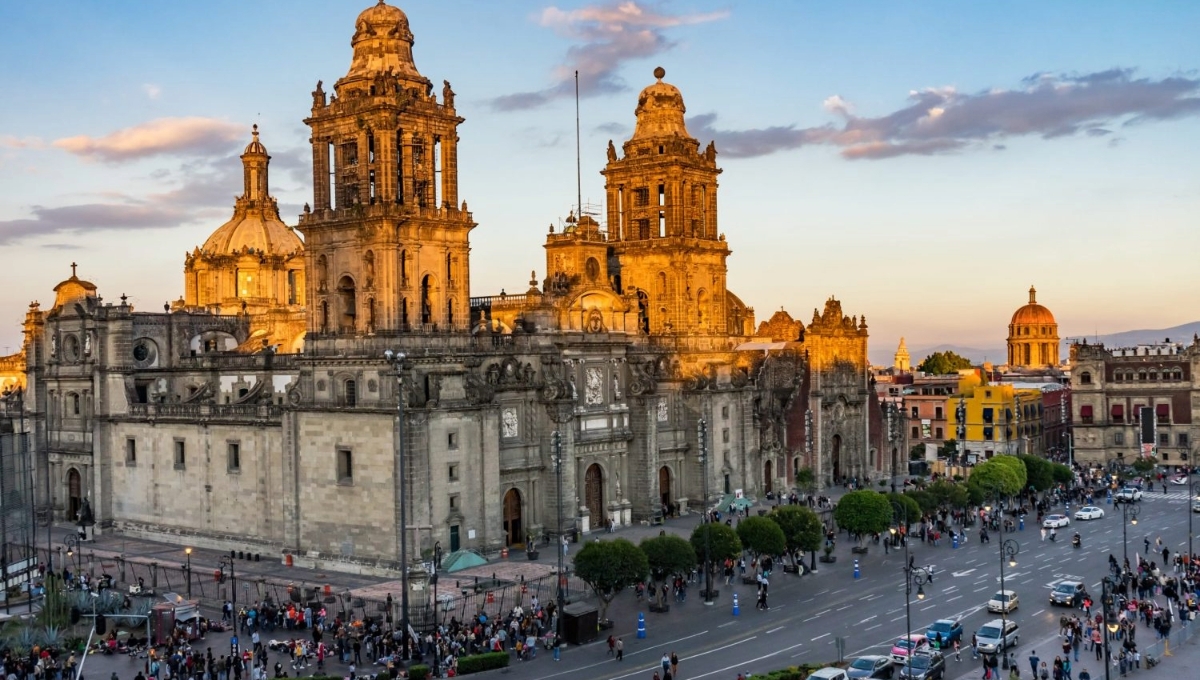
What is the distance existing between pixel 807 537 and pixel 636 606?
10447mm

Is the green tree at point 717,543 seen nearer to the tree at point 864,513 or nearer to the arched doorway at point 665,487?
the tree at point 864,513

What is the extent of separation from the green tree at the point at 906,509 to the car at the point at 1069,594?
11.7m

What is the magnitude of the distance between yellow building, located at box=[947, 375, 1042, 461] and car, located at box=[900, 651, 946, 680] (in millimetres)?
72968

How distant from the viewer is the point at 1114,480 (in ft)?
328

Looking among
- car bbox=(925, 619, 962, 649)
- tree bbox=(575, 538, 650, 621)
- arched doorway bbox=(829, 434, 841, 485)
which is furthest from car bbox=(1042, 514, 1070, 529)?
tree bbox=(575, 538, 650, 621)

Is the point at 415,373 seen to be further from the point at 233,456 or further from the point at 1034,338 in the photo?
the point at 1034,338

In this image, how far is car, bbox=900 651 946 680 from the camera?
4366cm

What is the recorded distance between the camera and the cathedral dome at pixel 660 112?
92562 mm

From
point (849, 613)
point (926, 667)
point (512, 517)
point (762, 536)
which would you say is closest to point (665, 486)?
point (512, 517)

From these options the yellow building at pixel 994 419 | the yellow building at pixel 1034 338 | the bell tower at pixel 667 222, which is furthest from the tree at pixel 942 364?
the bell tower at pixel 667 222

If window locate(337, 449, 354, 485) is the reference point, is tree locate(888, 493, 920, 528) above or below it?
below

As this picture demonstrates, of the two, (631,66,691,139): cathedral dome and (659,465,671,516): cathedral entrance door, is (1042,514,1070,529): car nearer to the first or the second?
(659,465,671,516): cathedral entrance door

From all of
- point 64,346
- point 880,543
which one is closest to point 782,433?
point 880,543

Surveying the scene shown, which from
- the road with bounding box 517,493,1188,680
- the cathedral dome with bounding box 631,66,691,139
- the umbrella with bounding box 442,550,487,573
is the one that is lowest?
the road with bounding box 517,493,1188,680
